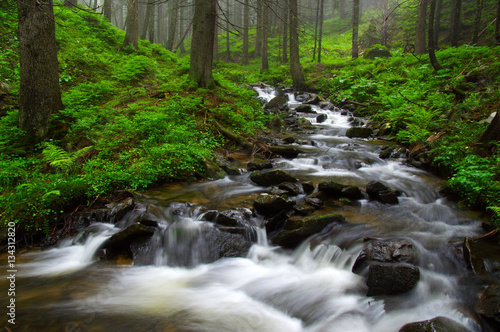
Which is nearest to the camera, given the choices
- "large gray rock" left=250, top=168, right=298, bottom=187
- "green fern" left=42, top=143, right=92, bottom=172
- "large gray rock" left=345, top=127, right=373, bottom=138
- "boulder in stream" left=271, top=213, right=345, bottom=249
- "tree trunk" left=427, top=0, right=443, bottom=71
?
"boulder in stream" left=271, top=213, right=345, bottom=249

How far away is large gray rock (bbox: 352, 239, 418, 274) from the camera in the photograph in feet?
11.8

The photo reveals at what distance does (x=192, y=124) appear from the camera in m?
8.08

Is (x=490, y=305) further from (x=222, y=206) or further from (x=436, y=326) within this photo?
(x=222, y=206)

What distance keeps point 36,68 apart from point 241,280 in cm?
641

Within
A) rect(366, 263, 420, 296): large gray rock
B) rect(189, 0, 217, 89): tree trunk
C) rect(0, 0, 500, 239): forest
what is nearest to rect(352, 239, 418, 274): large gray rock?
rect(366, 263, 420, 296): large gray rock

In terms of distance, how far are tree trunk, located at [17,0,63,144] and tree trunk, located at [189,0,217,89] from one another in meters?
4.54

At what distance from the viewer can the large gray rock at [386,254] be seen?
3.60 meters

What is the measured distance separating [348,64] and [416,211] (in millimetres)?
16772

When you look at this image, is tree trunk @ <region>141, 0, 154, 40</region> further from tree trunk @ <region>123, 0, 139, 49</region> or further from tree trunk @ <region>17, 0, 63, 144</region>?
tree trunk @ <region>17, 0, 63, 144</region>

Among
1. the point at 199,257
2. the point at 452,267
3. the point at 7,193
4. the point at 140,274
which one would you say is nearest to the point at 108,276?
the point at 140,274

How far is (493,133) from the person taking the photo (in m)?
5.44

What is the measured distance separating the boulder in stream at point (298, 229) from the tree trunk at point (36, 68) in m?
5.85

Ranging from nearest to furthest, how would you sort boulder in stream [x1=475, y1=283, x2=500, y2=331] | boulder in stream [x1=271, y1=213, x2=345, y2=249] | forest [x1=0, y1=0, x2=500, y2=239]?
boulder in stream [x1=475, y1=283, x2=500, y2=331]
boulder in stream [x1=271, y1=213, x2=345, y2=249]
forest [x1=0, y1=0, x2=500, y2=239]

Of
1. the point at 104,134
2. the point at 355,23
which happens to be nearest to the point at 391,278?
the point at 104,134
